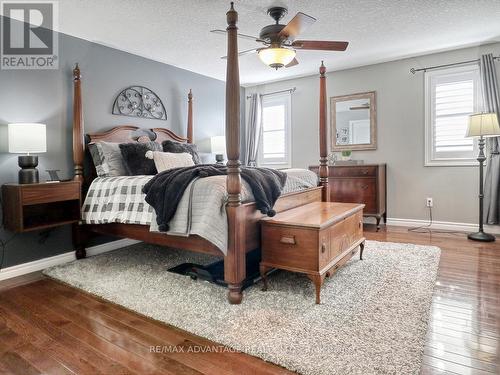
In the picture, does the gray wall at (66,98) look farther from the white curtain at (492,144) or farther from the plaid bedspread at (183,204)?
the white curtain at (492,144)

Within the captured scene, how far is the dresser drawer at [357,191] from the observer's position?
177 inches

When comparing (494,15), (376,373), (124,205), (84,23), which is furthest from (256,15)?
(376,373)

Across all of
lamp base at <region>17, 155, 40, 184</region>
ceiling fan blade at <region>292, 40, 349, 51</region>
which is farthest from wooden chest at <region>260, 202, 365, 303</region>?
lamp base at <region>17, 155, 40, 184</region>

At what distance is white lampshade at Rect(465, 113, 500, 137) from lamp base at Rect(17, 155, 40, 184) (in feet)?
15.5

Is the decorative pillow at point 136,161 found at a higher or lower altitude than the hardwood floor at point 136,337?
higher

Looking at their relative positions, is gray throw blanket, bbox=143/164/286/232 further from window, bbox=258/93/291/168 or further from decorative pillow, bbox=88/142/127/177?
window, bbox=258/93/291/168

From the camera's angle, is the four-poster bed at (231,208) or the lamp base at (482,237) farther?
the lamp base at (482,237)

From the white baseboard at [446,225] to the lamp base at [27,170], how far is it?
4.58 m

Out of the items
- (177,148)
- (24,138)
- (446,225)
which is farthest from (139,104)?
(446,225)

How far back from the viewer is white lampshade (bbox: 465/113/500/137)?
374 centimetres

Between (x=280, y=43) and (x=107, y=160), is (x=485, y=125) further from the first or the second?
(x=107, y=160)

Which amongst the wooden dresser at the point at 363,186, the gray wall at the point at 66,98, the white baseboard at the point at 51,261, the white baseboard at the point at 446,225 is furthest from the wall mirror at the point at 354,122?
the white baseboard at the point at 51,261

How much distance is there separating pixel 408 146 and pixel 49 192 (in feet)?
15.0

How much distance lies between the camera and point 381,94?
4887mm
